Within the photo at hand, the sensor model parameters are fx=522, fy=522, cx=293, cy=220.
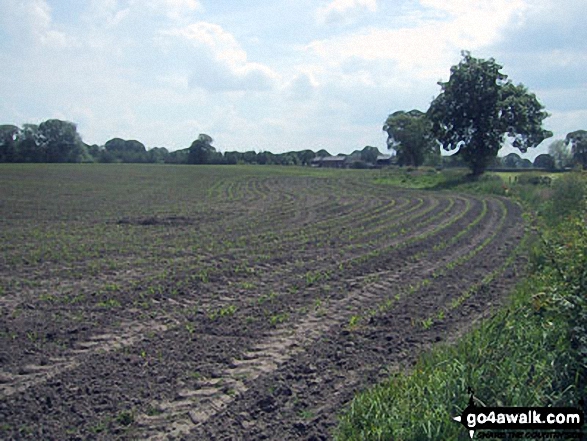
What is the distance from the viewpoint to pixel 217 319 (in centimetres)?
775

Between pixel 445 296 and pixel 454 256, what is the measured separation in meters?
4.17

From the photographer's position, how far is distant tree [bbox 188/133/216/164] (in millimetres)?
109812

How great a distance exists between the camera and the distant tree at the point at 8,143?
272ft

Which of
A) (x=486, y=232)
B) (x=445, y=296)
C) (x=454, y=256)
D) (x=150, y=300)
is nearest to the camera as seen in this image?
(x=150, y=300)

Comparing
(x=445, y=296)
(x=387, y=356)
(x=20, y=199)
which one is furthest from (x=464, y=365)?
(x=20, y=199)

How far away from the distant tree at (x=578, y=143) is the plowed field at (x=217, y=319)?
65.1 meters

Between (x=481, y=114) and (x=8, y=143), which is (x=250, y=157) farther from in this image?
(x=481, y=114)

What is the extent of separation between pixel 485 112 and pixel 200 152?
74.6 meters

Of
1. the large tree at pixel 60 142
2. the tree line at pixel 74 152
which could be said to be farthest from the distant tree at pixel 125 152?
the large tree at pixel 60 142

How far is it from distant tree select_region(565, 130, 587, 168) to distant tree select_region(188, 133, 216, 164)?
6723 cm

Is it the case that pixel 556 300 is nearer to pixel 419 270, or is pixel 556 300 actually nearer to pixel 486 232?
pixel 419 270

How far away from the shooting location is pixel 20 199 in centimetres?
2681

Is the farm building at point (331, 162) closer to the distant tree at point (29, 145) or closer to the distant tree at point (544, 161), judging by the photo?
the distant tree at point (544, 161)

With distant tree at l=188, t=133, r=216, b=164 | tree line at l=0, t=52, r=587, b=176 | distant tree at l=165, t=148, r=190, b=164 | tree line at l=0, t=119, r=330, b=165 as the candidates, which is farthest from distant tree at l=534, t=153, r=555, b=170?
distant tree at l=165, t=148, r=190, b=164
